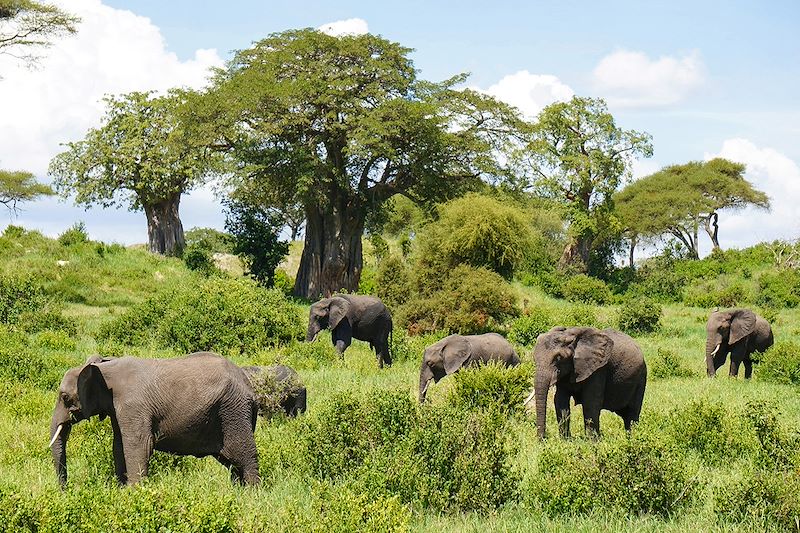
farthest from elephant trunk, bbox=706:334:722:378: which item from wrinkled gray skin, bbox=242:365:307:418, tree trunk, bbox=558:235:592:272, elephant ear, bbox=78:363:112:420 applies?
tree trunk, bbox=558:235:592:272

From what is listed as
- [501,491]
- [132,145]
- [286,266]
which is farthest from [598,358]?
[286,266]

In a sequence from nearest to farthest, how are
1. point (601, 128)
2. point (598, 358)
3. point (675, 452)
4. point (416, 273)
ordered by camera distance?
point (675, 452) < point (598, 358) < point (416, 273) < point (601, 128)

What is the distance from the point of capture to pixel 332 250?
42312mm

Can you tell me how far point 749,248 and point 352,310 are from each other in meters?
35.0

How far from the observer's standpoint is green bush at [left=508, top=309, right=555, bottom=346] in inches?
1125

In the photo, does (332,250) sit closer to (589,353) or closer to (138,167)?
(138,167)

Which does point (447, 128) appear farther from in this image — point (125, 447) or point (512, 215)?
point (125, 447)

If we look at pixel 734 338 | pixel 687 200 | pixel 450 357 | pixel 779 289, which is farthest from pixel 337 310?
pixel 687 200

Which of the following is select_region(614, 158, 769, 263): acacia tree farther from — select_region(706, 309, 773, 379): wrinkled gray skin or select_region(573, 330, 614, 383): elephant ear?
select_region(573, 330, 614, 383): elephant ear

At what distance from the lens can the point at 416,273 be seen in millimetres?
32281

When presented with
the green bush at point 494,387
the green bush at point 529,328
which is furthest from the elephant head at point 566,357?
the green bush at point 529,328

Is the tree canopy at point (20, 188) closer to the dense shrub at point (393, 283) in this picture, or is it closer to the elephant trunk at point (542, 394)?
the dense shrub at point (393, 283)

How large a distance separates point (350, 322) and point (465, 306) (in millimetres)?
6945

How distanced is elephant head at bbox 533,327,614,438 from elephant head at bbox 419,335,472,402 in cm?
441
